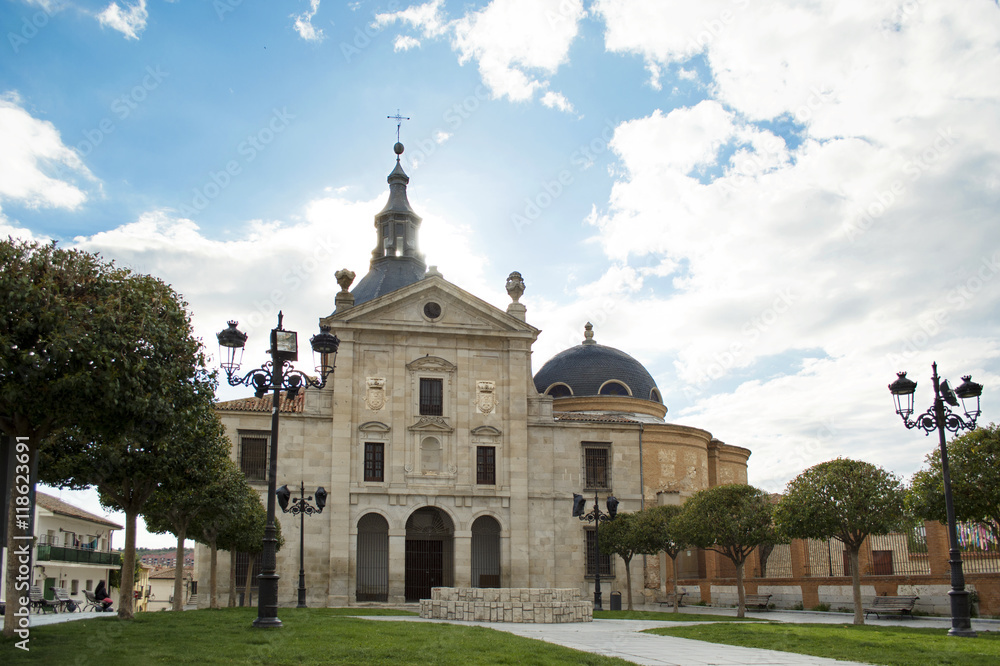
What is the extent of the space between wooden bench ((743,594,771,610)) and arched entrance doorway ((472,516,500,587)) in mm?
10548

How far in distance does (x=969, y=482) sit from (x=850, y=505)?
3392 mm

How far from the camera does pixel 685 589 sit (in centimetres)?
3969

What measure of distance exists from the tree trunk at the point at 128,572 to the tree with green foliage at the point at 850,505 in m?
16.4

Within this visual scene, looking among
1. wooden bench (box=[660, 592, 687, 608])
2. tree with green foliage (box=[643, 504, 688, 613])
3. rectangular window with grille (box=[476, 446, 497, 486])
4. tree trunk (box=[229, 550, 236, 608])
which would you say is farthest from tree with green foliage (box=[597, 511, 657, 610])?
tree trunk (box=[229, 550, 236, 608])

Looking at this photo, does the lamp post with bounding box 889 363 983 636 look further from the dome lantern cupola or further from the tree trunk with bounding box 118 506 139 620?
the dome lantern cupola

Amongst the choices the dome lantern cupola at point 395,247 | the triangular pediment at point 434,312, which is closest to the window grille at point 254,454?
the triangular pediment at point 434,312

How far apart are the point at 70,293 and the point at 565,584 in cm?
2872

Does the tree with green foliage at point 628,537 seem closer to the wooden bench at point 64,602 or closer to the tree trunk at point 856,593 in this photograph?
the tree trunk at point 856,593

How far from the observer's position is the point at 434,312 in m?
38.7

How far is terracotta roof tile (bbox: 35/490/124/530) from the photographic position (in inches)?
1822

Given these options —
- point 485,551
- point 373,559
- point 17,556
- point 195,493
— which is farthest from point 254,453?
point 17,556

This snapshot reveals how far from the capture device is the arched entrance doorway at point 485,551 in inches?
1465

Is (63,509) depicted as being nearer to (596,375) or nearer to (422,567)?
(422,567)

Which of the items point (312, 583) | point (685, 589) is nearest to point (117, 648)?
point (312, 583)
